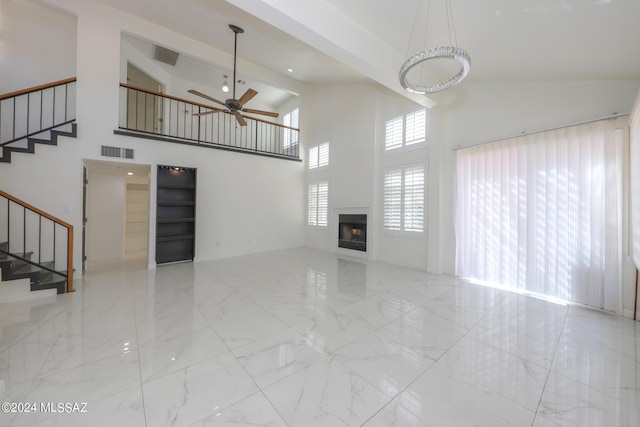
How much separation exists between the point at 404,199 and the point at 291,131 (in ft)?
17.8

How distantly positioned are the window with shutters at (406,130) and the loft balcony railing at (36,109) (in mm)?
6886

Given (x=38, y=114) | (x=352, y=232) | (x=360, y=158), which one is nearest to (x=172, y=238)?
(x=38, y=114)

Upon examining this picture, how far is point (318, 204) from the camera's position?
26.7ft

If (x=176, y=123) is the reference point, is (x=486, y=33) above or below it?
below

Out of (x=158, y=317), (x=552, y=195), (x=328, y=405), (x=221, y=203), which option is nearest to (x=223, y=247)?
(x=221, y=203)

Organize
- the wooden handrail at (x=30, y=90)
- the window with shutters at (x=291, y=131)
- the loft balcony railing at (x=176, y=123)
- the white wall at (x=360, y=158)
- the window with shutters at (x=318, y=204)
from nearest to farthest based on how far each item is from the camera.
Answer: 1. the wooden handrail at (x=30, y=90)
2. the loft balcony railing at (x=176, y=123)
3. the white wall at (x=360, y=158)
4. the window with shutters at (x=318, y=204)
5. the window with shutters at (x=291, y=131)

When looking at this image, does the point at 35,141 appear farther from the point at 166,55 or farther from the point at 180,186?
the point at 166,55

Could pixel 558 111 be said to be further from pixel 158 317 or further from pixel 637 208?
pixel 158 317

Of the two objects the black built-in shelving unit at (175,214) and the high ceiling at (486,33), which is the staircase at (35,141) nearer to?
the black built-in shelving unit at (175,214)

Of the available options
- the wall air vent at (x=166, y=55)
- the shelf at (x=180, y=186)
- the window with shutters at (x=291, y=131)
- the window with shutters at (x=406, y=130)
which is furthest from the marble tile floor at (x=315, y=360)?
the window with shutters at (x=291, y=131)

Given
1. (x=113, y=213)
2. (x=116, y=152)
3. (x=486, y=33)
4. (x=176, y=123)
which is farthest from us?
(x=176, y=123)

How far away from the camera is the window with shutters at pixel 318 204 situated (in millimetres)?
7917

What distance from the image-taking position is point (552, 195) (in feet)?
11.8

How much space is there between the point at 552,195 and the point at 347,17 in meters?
4.03
